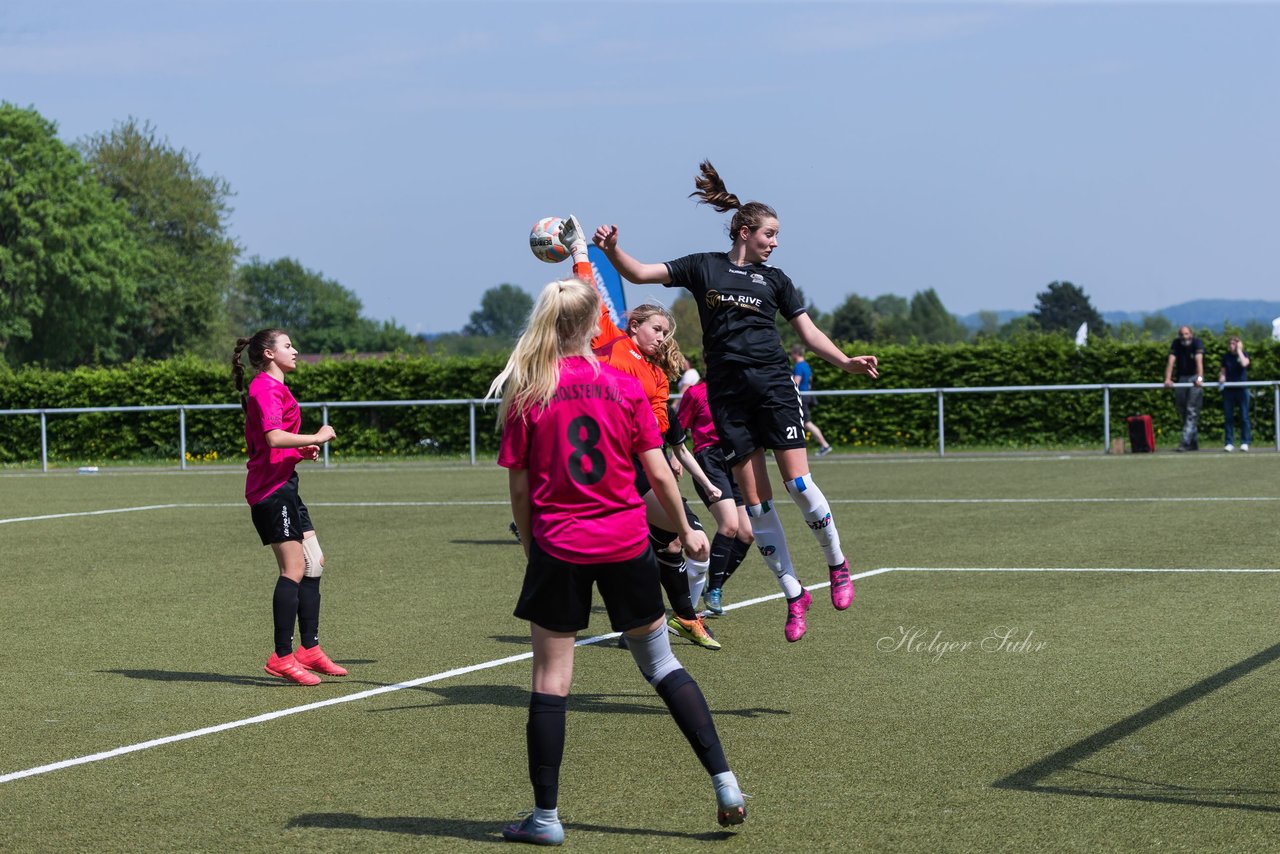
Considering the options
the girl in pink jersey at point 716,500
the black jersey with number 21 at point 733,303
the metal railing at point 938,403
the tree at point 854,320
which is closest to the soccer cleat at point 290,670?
the girl in pink jersey at point 716,500

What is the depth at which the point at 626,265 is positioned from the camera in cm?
694

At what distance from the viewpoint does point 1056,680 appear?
23.1 ft

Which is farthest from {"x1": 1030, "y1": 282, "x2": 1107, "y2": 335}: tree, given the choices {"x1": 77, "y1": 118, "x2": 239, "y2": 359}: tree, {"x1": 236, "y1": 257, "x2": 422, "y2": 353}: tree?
{"x1": 77, "y1": 118, "x2": 239, "y2": 359}: tree

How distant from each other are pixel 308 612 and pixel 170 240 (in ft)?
255

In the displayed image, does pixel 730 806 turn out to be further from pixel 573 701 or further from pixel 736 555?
pixel 736 555

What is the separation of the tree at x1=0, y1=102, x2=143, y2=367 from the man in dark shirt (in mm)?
51521

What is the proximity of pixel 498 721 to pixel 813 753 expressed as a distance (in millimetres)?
1428

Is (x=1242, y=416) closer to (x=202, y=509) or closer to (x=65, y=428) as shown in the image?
(x=202, y=509)

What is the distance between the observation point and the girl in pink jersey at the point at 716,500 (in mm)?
8680

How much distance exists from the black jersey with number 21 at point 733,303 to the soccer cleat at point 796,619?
114 centimetres

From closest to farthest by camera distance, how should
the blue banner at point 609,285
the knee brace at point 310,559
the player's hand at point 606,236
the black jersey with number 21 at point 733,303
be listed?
the player's hand at point 606,236 → the black jersey with number 21 at point 733,303 → the knee brace at point 310,559 → the blue banner at point 609,285

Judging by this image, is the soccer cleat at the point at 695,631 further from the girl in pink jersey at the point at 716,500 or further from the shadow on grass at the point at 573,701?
the shadow on grass at the point at 573,701

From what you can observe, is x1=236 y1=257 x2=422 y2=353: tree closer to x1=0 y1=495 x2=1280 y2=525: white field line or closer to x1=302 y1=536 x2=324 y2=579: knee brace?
x1=0 y1=495 x2=1280 y2=525: white field line

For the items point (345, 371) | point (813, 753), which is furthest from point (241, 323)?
point (813, 753)
